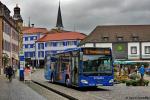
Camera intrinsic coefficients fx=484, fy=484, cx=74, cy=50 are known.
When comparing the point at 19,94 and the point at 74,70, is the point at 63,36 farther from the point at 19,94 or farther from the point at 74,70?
the point at 19,94

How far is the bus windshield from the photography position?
96.4ft

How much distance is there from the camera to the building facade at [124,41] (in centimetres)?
10388

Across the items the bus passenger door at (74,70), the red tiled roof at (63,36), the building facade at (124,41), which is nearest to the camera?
the bus passenger door at (74,70)

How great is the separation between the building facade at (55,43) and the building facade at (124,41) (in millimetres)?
41189

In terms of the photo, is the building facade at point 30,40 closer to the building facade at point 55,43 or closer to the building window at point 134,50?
the building facade at point 55,43

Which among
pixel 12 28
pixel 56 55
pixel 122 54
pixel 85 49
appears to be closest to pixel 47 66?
pixel 56 55

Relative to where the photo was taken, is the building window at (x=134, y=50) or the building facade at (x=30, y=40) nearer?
the building window at (x=134, y=50)

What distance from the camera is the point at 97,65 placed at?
29.4m

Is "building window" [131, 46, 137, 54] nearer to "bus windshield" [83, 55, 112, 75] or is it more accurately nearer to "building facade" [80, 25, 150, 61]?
"building facade" [80, 25, 150, 61]

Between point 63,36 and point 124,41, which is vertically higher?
point 63,36

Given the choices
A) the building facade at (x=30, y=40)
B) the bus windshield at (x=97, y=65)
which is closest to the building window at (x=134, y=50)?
the building facade at (x=30, y=40)

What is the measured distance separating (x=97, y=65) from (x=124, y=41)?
3030 inches

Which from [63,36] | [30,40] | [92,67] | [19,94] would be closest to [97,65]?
[92,67]

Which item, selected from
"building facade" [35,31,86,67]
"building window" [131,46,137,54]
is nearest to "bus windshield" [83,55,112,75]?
"building window" [131,46,137,54]
